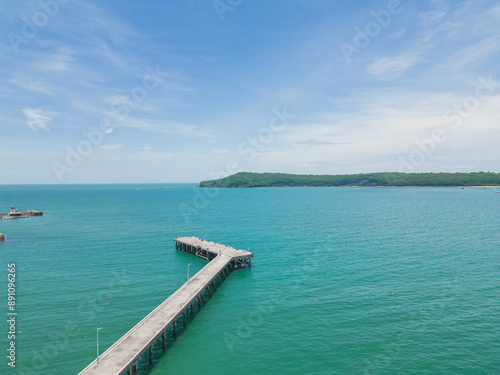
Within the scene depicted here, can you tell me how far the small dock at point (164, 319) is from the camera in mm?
20766

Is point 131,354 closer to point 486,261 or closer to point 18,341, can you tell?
point 18,341

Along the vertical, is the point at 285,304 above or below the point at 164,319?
below

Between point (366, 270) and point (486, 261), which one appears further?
point (486, 261)

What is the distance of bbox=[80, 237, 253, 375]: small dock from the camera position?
20766mm

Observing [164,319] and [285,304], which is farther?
[285,304]

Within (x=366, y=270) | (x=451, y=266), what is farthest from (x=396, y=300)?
(x=451, y=266)

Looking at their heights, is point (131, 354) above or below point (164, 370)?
above

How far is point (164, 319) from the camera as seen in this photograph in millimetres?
26844

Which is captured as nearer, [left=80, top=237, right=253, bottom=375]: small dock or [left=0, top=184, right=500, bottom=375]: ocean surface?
[left=80, top=237, right=253, bottom=375]: small dock

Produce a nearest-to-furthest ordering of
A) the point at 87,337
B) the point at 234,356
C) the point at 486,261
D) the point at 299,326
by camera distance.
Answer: the point at 234,356 → the point at 87,337 → the point at 299,326 → the point at 486,261

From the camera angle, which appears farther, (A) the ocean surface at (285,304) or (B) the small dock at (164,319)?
(A) the ocean surface at (285,304)

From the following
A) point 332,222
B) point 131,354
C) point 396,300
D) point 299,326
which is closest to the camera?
point 131,354

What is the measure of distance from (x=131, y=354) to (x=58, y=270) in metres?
29.1

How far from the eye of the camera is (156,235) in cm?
7012
